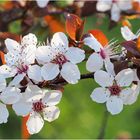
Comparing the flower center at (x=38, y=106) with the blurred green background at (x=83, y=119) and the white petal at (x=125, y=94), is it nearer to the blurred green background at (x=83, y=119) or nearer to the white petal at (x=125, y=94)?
the white petal at (x=125, y=94)

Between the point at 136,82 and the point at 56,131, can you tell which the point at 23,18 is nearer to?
the point at 136,82

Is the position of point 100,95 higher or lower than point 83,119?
higher

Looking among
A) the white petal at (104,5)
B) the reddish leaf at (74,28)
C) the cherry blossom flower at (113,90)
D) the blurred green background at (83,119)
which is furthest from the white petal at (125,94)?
the blurred green background at (83,119)

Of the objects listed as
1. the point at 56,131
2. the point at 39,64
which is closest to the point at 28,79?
the point at 39,64

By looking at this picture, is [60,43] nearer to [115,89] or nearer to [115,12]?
[115,89]

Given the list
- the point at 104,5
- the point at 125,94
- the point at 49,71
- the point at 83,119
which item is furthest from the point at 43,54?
the point at 83,119

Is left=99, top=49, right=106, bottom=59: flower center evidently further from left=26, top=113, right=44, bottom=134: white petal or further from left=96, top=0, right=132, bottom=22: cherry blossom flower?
left=96, top=0, right=132, bottom=22: cherry blossom flower
